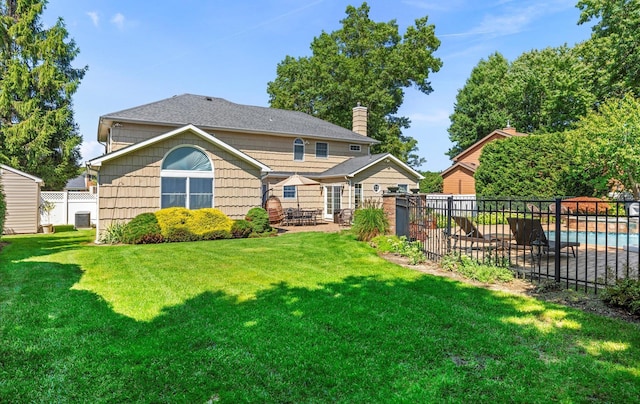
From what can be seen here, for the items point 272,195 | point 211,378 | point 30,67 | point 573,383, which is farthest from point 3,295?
point 30,67

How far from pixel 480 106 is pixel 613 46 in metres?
21.9

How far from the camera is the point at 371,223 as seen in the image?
37.2 feet

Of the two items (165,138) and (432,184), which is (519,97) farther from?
(165,138)

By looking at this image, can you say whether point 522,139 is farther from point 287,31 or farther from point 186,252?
point 186,252

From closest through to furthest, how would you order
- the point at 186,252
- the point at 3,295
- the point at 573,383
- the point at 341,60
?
the point at 573,383, the point at 3,295, the point at 186,252, the point at 341,60

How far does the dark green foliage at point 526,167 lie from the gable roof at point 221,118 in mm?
7842

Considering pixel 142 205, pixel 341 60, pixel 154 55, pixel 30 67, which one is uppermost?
pixel 341 60

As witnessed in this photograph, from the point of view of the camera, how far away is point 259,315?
4703mm

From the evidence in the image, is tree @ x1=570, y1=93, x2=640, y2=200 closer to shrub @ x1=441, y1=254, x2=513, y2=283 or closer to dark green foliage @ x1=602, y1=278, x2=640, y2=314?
shrub @ x1=441, y1=254, x2=513, y2=283

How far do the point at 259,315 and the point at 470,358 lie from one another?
2.56 meters

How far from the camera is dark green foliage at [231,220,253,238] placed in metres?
13.9

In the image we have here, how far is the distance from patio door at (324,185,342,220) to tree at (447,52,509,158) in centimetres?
2711

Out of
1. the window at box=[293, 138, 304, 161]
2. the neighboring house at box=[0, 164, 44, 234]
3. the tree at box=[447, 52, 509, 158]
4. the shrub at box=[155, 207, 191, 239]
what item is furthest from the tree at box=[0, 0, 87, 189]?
the tree at box=[447, 52, 509, 158]

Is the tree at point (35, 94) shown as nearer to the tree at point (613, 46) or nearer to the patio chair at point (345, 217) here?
the patio chair at point (345, 217)
